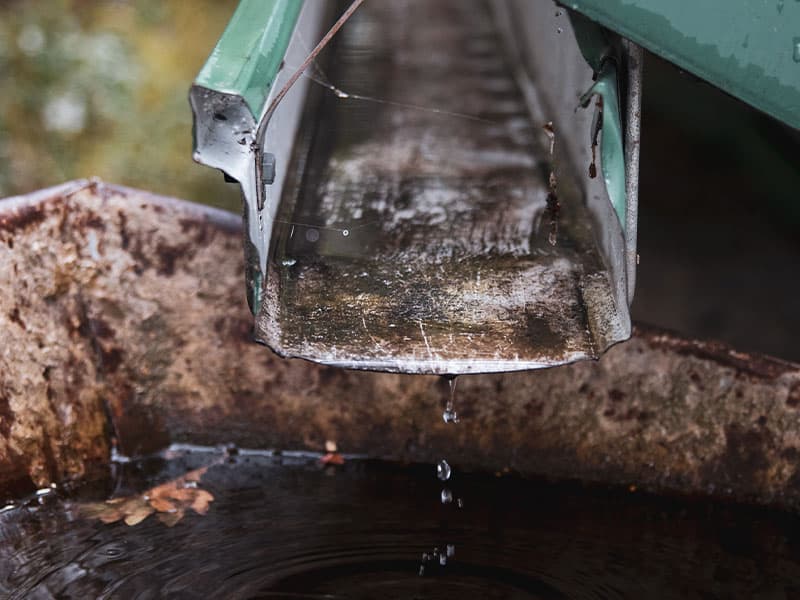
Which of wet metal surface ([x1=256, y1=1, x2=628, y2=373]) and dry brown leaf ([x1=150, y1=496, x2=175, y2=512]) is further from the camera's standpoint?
dry brown leaf ([x1=150, y1=496, x2=175, y2=512])

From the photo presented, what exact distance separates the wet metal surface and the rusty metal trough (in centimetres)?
26

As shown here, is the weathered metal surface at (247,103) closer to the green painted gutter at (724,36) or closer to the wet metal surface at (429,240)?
the wet metal surface at (429,240)

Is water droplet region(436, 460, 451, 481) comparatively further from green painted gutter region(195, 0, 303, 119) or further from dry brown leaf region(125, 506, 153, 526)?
green painted gutter region(195, 0, 303, 119)

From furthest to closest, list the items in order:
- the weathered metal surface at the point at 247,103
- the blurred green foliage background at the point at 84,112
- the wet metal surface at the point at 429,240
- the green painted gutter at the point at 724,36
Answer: the blurred green foliage background at the point at 84,112 → the wet metal surface at the point at 429,240 → the green painted gutter at the point at 724,36 → the weathered metal surface at the point at 247,103

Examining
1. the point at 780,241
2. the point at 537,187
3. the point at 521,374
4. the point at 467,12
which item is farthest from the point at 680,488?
the point at 467,12

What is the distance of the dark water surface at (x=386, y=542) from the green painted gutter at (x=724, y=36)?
3.13 feet

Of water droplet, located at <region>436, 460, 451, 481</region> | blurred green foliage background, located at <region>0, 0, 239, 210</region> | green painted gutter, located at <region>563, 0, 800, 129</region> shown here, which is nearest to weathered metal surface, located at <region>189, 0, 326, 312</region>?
green painted gutter, located at <region>563, 0, 800, 129</region>

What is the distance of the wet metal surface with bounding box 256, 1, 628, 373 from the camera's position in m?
1.74

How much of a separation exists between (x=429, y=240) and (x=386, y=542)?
708 mm

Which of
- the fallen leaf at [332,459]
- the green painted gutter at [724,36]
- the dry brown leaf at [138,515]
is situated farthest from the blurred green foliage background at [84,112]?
the green painted gutter at [724,36]

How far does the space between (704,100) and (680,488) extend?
3.40 metres

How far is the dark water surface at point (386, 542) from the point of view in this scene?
1832mm

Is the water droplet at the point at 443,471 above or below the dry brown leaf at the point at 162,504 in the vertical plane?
above

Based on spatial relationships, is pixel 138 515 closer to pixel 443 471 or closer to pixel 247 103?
pixel 443 471
